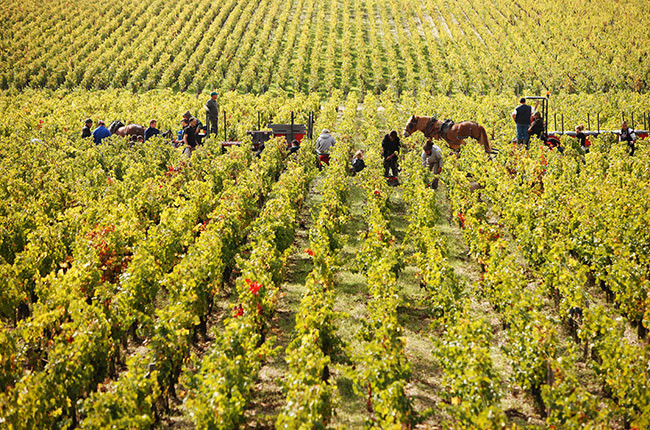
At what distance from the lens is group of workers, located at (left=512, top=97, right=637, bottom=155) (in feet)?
49.3

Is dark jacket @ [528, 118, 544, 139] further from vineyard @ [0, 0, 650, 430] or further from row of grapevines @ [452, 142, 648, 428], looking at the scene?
row of grapevines @ [452, 142, 648, 428]

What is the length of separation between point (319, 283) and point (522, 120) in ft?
33.0

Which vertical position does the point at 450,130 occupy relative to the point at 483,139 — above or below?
above

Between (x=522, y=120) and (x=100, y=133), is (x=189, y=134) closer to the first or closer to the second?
(x=100, y=133)

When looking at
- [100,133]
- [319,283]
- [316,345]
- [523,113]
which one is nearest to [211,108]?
[100,133]

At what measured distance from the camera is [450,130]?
1584 cm

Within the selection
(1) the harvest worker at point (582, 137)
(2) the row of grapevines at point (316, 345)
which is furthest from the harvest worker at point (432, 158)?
(1) the harvest worker at point (582, 137)

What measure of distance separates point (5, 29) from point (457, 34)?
3176cm

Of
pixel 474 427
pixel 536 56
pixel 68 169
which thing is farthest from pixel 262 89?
pixel 474 427

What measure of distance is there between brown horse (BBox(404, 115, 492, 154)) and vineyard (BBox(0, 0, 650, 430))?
0.55m

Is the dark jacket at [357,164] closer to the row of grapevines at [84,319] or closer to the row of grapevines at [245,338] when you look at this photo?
the row of grapevines at [245,338]

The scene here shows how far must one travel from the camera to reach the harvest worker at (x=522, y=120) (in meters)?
14.9

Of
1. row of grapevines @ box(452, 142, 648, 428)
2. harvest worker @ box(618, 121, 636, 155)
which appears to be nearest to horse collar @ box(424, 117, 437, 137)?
row of grapevines @ box(452, 142, 648, 428)

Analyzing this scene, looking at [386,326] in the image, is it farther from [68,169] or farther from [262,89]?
[262,89]
